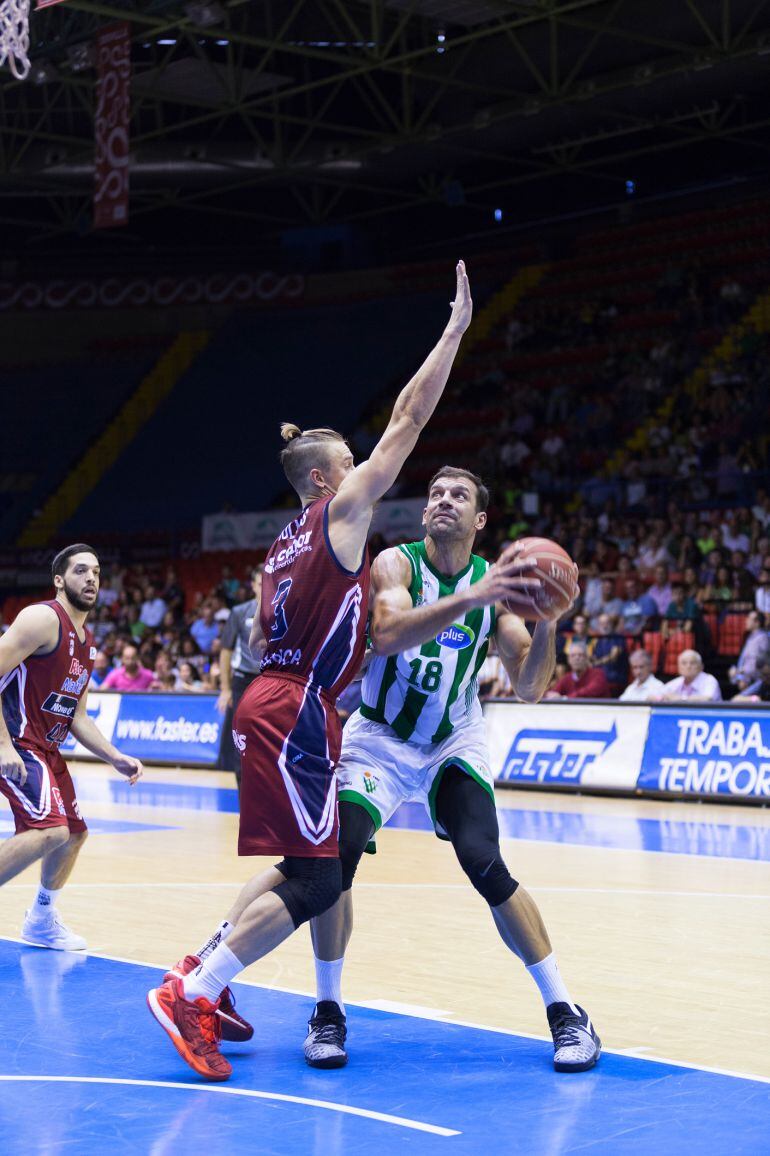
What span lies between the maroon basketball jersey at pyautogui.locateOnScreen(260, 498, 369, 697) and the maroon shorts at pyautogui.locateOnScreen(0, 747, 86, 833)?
7.56 feet

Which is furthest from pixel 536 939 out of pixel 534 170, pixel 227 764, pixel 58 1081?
pixel 534 170

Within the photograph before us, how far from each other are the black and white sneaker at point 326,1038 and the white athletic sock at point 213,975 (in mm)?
421

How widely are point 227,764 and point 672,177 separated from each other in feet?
60.7

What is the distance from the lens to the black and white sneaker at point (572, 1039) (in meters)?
4.89

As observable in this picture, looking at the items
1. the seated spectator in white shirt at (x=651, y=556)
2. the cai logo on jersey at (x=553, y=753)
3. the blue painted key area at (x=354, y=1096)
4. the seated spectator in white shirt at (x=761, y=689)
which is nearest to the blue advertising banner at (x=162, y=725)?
the cai logo on jersey at (x=553, y=753)

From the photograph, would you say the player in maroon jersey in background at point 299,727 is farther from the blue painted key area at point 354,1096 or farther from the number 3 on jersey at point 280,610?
the blue painted key area at point 354,1096

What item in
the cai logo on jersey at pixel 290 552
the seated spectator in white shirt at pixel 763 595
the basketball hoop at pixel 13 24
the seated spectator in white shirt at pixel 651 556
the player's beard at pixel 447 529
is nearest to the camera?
the cai logo on jersey at pixel 290 552

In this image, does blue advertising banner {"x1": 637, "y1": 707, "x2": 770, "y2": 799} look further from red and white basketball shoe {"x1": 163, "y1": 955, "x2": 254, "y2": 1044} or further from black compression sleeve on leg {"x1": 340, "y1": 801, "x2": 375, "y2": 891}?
red and white basketball shoe {"x1": 163, "y1": 955, "x2": 254, "y2": 1044}

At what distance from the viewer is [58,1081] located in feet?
15.4

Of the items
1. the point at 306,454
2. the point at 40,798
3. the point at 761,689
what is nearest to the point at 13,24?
the point at 40,798

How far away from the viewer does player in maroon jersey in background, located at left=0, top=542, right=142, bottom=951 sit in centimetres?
689

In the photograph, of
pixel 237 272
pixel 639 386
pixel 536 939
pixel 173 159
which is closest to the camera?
pixel 536 939

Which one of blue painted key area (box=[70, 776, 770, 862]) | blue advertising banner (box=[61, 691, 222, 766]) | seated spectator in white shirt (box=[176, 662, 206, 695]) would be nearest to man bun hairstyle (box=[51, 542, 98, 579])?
blue painted key area (box=[70, 776, 770, 862])

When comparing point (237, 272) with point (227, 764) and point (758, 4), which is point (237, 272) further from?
point (227, 764)
